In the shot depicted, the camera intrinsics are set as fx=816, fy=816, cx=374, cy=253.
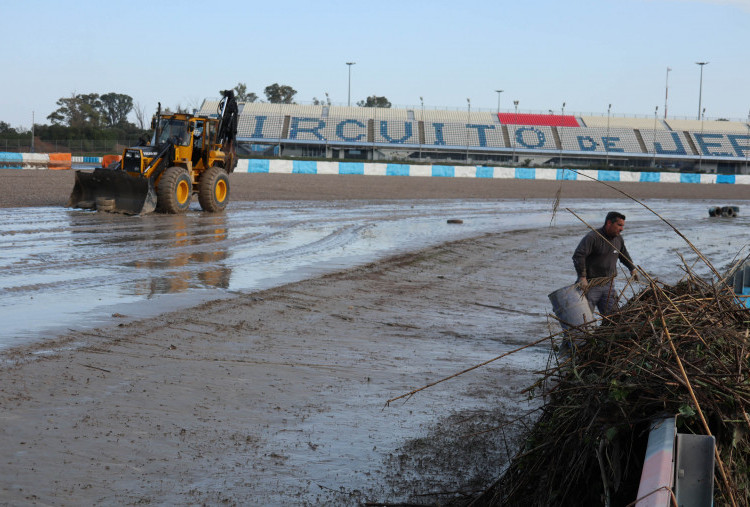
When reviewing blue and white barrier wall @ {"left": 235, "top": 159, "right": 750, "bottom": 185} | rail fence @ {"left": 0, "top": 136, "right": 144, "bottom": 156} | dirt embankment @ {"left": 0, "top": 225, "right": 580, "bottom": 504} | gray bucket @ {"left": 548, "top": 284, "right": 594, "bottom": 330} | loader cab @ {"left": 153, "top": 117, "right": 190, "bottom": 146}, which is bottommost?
dirt embankment @ {"left": 0, "top": 225, "right": 580, "bottom": 504}

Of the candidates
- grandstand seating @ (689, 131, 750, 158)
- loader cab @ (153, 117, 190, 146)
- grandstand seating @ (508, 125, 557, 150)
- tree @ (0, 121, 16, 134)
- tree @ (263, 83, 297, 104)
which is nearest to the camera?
loader cab @ (153, 117, 190, 146)

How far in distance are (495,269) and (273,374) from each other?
26.7 ft

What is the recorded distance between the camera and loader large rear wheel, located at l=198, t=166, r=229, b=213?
21391 mm

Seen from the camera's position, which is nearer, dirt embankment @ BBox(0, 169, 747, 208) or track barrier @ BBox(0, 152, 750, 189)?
dirt embankment @ BBox(0, 169, 747, 208)

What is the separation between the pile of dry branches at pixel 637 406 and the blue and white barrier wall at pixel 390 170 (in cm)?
4229

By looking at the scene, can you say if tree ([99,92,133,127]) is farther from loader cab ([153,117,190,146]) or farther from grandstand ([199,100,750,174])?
loader cab ([153,117,190,146])

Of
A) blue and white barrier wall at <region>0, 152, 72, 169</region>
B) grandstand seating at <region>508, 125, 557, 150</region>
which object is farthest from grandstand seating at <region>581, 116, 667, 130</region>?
blue and white barrier wall at <region>0, 152, 72, 169</region>

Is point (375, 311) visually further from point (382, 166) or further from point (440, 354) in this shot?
point (382, 166)

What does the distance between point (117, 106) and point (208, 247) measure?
113406 millimetres

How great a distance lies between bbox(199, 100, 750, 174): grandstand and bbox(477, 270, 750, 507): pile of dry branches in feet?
241

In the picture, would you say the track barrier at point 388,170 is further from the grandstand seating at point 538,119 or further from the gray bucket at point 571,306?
the gray bucket at point 571,306

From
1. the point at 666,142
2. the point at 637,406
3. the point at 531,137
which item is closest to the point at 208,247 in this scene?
the point at 637,406

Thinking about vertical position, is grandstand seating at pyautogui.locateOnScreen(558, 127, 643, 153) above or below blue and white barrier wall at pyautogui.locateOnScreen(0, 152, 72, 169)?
above

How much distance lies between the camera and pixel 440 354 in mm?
7867
